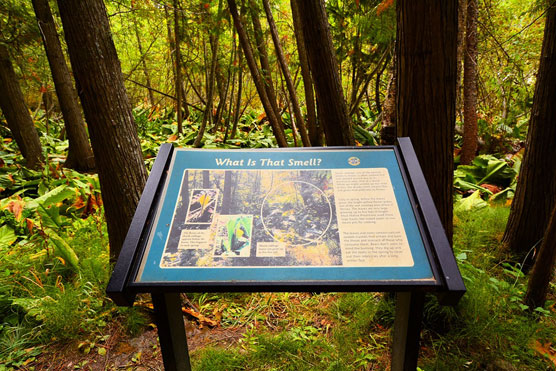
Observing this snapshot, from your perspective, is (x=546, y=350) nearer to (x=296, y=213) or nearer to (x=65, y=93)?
(x=296, y=213)

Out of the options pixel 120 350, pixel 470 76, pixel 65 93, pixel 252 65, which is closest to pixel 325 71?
pixel 252 65

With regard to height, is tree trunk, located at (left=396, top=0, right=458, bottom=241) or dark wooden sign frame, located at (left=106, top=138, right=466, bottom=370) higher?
tree trunk, located at (left=396, top=0, right=458, bottom=241)

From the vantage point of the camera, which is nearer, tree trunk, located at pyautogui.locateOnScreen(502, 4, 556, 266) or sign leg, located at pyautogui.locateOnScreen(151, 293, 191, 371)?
sign leg, located at pyautogui.locateOnScreen(151, 293, 191, 371)

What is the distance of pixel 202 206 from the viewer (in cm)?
136

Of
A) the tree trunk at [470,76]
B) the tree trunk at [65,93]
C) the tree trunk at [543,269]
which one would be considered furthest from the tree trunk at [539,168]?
the tree trunk at [65,93]

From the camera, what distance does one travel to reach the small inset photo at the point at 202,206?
1322mm

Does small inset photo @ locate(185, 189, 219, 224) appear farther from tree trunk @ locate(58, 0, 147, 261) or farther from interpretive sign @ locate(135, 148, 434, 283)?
tree trunk @ locate(58, 0, 147, 261)

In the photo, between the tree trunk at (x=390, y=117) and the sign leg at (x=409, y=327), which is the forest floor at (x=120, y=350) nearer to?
the sign leg at (x=409, y=327)

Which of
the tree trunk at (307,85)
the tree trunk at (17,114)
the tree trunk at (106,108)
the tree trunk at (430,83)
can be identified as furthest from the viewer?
the tree trunk at (17,114)

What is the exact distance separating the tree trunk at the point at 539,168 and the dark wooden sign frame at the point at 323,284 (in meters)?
1.77

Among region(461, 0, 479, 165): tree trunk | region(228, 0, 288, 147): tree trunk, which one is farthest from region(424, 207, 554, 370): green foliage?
region(461, 0, 479, 165): tree trunk

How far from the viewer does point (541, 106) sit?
97.6 inches

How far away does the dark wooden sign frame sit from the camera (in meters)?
1.10

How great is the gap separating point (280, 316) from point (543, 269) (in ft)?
5.94
